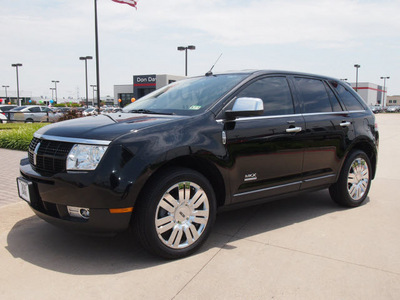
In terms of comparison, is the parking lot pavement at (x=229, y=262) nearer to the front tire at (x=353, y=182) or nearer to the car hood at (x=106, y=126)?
the front tire at (x=353, y=182)

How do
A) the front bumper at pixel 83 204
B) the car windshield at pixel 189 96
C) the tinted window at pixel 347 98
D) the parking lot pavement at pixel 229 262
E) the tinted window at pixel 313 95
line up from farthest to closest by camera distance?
1. the tinted window at pixel 347 98
2. the tinted window at pixel 313 95
3. the car windshield at pixel 189 96
4. the front bumper at pixel 83 204
5. the parking lot pavement at pixel 229 262

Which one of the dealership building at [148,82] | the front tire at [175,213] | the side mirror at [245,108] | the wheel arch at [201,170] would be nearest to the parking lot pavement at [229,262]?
the front tire at [175,213]

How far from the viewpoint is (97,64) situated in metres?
17.9

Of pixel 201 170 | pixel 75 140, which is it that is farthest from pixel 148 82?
pixel 75 140

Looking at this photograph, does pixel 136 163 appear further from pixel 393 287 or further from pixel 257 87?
pixel 393 287

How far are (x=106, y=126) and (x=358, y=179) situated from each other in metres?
3.52

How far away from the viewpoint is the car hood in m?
3.09

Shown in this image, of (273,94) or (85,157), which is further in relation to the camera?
(273,94)

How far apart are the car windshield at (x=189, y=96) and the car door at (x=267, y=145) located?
25 cm

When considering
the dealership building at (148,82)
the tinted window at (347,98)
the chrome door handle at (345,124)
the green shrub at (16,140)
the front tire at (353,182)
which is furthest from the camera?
the dealership building at (148,82)

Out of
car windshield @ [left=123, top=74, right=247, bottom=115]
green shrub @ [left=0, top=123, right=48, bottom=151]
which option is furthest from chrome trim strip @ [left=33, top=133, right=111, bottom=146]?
green shrub @ [left=0, top=123, right=48, bottom=151]

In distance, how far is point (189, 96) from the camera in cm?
407

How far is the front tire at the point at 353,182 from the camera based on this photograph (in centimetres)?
487

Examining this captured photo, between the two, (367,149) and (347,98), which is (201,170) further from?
(367,149)
